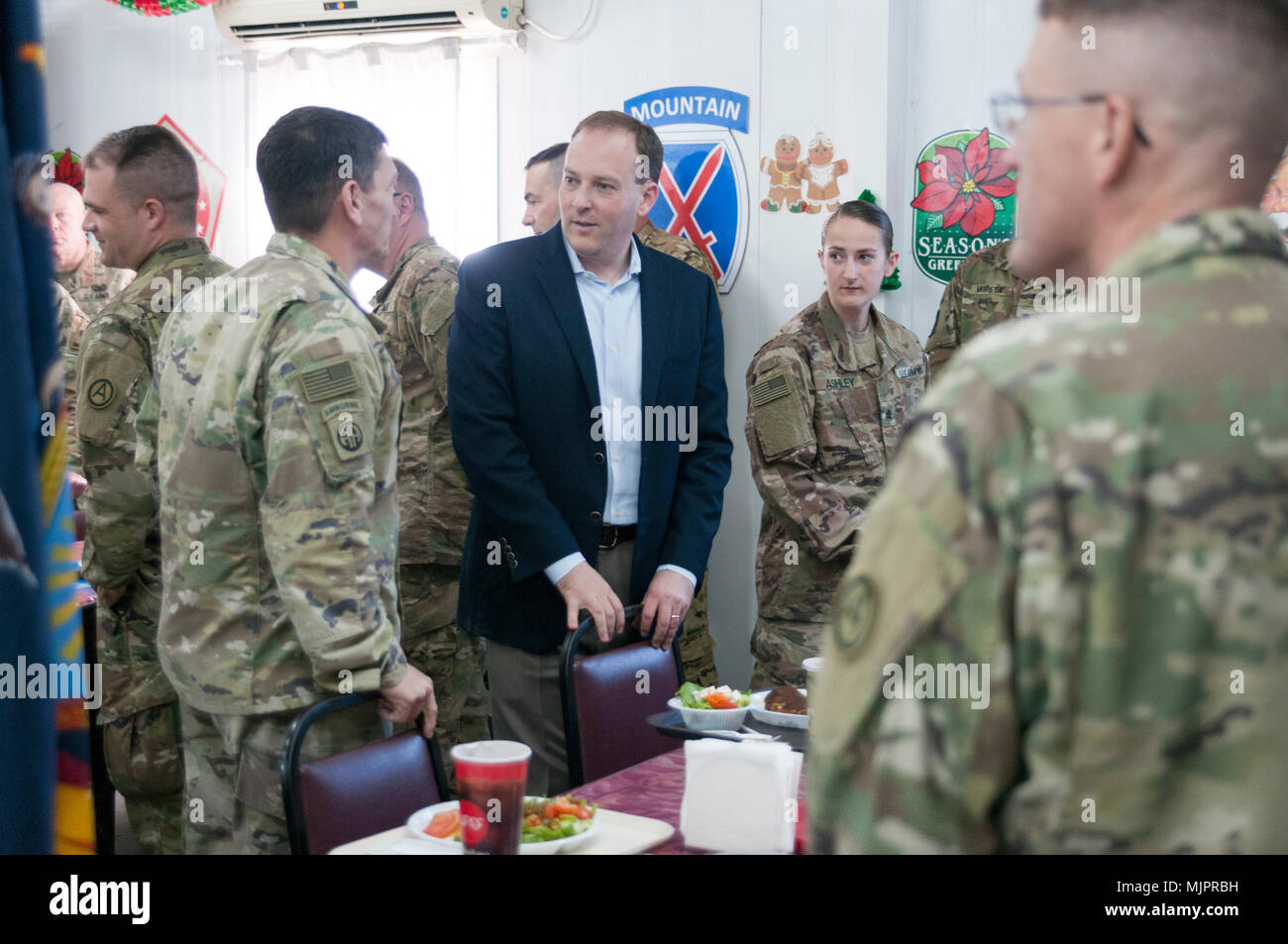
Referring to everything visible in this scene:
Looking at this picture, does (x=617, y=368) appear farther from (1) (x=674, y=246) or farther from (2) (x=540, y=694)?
(1) (x=674, y=246)

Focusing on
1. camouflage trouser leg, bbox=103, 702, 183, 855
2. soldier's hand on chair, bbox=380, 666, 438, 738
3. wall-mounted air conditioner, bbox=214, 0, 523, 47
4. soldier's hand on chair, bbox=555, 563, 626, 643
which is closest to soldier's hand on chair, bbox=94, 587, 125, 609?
camouflage trouser leg, bbox=103, 702, 183, 855

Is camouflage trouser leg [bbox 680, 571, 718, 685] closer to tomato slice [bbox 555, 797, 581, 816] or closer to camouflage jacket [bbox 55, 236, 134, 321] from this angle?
tomato slice [bbox 555, 797, 581, 816]

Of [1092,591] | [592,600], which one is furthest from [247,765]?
[1092,591]

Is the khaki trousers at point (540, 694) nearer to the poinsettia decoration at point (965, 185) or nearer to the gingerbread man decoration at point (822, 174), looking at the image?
the gingerbread man decoration at point (822, 174)

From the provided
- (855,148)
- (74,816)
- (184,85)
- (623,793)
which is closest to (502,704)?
(623,793)

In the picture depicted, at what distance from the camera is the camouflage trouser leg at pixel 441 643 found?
3.83 metres

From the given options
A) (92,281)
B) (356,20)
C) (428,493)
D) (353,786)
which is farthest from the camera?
(92,281)

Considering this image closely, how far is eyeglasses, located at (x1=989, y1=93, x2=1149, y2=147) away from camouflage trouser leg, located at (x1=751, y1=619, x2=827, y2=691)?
8.88ft

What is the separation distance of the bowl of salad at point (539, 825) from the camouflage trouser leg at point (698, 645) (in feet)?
8.69

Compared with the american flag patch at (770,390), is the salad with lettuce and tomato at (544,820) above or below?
below

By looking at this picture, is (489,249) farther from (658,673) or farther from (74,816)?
(74,816)

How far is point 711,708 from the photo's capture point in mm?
2107

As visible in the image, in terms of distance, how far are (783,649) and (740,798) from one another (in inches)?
81.8

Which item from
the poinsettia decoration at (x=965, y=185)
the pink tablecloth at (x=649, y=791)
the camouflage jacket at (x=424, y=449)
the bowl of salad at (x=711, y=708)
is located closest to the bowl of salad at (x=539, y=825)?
the pink tablecloth at (x=649, y=791)
